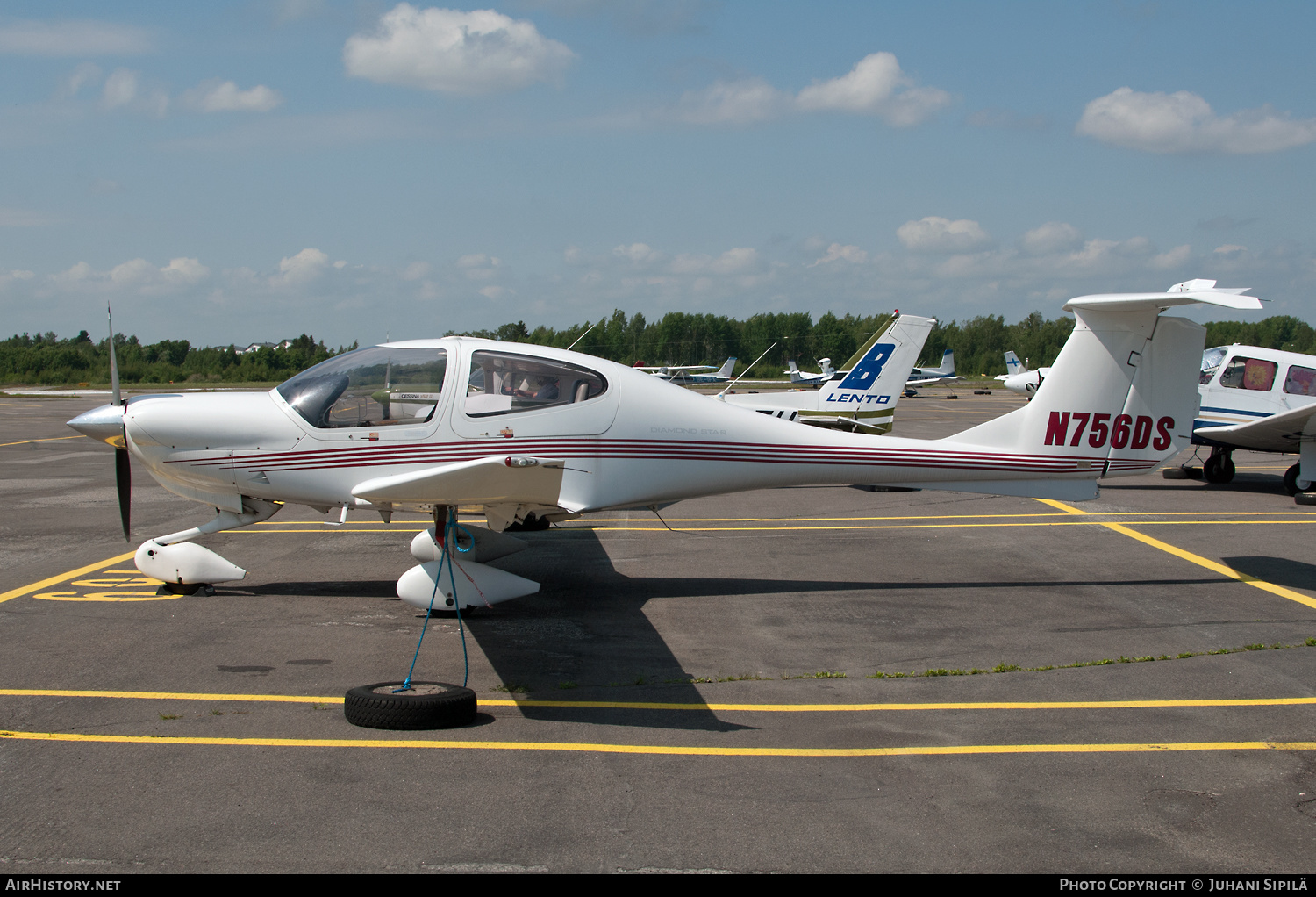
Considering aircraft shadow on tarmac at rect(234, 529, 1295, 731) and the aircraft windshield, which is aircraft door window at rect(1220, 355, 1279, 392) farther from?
the aircraft windshield

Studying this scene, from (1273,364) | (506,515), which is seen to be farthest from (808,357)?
(506,515)

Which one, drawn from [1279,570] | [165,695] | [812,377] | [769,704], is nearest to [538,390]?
[769,704]

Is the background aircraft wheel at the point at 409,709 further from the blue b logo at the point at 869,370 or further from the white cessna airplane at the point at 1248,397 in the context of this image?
the white cessna airplane at the point at 1248,397

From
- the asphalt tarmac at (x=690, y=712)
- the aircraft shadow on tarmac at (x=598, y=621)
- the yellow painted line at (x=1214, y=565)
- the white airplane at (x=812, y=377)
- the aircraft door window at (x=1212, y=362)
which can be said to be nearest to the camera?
the asphalt tarmac at (x=690, y=712)

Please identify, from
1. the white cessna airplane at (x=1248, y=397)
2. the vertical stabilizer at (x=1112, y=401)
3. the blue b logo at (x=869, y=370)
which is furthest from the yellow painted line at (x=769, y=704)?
the blue b logo at (x=869, y=370)

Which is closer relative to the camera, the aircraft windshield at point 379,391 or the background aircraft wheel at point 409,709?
the background aircraft wheel at point 409,709

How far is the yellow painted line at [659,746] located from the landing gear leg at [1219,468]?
1295cm

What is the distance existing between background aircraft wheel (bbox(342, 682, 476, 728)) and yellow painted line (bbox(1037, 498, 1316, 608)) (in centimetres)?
640

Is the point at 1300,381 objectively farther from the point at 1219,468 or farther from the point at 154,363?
the point at 154,363

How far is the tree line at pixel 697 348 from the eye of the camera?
78562mm

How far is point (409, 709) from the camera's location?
215 inches

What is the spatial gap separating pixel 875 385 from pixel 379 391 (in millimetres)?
11316

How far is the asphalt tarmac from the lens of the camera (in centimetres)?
413

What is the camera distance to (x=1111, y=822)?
4.36m
